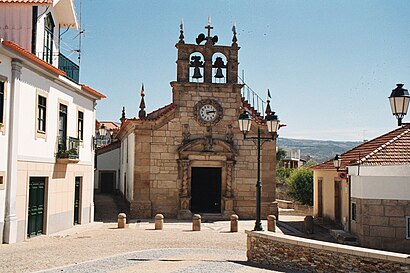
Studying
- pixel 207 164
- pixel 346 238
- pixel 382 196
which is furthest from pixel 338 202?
pixel 207 164

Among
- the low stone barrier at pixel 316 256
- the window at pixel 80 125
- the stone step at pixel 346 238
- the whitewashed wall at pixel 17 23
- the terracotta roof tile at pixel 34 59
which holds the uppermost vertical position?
the whitewashed wall at pixel 17 23

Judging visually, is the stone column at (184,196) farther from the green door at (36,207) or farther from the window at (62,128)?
the green door at (36,207)

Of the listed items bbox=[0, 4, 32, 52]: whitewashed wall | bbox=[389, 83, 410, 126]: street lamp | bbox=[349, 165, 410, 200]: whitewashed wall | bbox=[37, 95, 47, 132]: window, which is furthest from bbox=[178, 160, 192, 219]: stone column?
bbox=[389, 83, 410, 126]: street lamp

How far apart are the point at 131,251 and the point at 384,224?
→ 766 cm

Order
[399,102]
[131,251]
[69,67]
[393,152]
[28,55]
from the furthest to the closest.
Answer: [69,67]
[393,152]
[28,55]
[131,251]
[399,102]

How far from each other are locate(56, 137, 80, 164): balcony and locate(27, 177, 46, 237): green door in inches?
44.2

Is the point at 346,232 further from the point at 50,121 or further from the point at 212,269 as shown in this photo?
the point at 50,121

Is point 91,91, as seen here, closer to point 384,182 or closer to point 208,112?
point 208,112

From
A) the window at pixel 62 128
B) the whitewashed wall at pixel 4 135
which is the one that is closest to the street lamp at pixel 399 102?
the whitewashed wall at pixel 4 135

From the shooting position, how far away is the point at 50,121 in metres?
16.7

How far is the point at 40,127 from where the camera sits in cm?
1597

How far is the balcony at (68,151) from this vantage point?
17.2 m

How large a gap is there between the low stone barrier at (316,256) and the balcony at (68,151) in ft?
26.8

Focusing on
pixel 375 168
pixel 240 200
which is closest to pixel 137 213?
pixel 240 200
